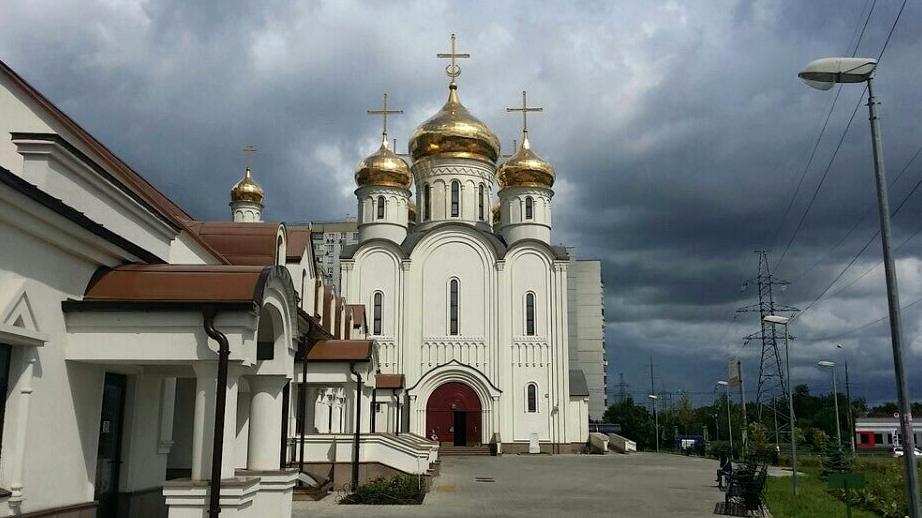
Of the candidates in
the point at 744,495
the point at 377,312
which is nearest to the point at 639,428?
the point at 377,312

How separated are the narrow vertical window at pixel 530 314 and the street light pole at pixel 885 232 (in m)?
28.0

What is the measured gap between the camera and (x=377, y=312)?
123 ft

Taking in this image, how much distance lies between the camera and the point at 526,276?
3800cm

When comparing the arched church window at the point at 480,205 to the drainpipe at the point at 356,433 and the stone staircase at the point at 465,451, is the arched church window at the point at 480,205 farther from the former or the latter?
the drainpipe at the point at 356,433

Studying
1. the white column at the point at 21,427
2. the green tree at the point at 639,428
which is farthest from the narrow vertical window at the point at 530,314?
the white column at the point at 21,427

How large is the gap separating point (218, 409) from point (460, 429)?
28717 mm

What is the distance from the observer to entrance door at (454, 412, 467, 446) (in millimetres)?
36125

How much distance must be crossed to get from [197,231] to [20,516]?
10256 mm

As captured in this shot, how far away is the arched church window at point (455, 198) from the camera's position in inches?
1590

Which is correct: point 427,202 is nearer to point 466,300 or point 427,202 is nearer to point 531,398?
point 466,300

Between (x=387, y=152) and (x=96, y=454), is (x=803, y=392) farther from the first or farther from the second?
(x=96, y=454)

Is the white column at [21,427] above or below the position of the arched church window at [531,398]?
below

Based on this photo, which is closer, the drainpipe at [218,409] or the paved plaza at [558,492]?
the drainpipe at [218,409]

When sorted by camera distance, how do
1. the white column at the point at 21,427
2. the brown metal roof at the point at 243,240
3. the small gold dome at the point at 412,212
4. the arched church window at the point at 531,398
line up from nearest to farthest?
the white column at the point at 21,427
the brown metal roof at the point at 243,240
the arched church window at the point at 531,398
the small gold dome at the point at 412,212
